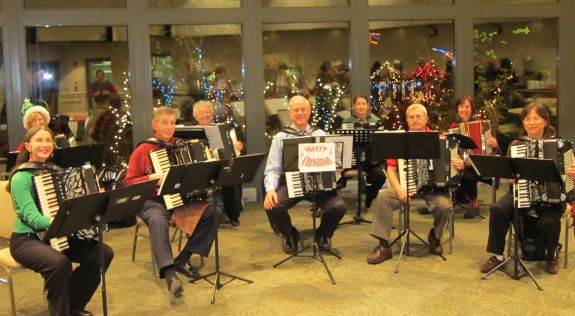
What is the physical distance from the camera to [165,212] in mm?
4906

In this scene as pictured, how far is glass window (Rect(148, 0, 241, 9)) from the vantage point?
26.3 ft

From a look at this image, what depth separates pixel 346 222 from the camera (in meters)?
6.94

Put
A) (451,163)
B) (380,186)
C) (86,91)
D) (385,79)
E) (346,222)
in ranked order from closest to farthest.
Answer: (451,163)
(346,222)
(380,186)
(86,91)
(385,79)

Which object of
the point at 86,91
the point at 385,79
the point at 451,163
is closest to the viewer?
the point at 451,163

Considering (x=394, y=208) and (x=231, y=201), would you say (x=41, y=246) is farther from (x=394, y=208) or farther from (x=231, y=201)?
(x=231, y=201)

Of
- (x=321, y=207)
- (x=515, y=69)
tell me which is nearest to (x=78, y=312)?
(x=321, y=207)

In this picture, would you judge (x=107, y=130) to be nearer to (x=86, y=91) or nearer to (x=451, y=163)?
(x=86, y=91)

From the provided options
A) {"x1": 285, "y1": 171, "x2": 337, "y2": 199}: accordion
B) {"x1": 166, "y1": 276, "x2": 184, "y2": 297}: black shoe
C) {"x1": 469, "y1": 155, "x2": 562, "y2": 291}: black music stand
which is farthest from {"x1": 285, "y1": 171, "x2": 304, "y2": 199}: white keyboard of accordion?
{"x1": 469, "y1": 155, "x2": 562, "y2": 291}: black music stand

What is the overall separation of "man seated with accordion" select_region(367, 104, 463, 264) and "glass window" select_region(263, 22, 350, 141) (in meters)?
3.03

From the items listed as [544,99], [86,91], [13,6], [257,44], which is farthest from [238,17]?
[544,99]

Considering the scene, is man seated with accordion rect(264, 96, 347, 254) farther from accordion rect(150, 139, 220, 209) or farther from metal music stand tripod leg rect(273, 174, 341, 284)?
accordion rect(150, 139, 220, 209)

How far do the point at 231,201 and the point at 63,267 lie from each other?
316 cm

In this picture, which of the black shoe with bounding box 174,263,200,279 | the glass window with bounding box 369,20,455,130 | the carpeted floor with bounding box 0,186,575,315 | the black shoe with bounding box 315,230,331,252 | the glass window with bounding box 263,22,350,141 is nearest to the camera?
the carpeted floor with bounding box 0,186,575,315

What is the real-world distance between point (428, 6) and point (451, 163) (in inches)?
149
